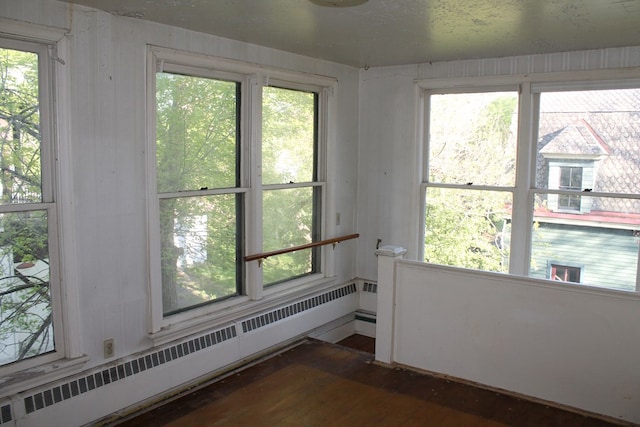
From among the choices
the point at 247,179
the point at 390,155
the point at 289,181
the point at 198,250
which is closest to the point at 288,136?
the point at 289,181

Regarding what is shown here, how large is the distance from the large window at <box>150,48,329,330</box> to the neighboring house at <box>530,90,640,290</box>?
6.16 feet

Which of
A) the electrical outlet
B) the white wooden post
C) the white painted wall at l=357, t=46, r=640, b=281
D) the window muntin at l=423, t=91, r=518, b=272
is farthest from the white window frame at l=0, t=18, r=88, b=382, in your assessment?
the window muntin at l=423, t=91, r=518, b=272

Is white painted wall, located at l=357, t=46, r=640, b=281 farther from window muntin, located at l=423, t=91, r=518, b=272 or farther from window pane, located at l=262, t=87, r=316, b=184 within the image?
window pane, located at l=262, t=87, r=316, b=184

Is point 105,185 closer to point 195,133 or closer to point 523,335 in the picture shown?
point 195,133

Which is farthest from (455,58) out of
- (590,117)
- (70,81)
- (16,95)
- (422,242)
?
(16,95)

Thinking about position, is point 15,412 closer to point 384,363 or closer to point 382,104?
point 384,363

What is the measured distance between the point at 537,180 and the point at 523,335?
4.79 ft

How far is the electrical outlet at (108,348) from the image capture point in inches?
117

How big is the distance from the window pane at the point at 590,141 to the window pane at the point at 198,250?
2.49 m

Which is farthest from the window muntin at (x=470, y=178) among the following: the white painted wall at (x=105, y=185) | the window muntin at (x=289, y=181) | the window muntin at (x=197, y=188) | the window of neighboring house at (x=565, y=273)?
the white painted wall at (x=105, y=185)

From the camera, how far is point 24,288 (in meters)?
2.69

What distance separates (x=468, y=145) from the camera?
449cm

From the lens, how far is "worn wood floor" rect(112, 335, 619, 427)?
306cm

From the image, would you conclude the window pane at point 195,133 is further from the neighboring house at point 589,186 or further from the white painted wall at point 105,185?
the neighboring house at point 589,186
